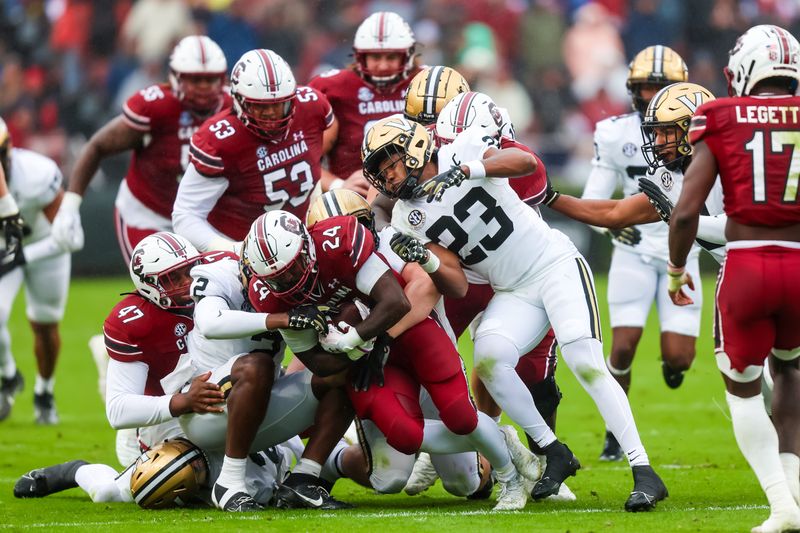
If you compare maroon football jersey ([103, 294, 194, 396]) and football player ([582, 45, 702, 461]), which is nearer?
maroon football jersey ([103, 294, 194, 396])

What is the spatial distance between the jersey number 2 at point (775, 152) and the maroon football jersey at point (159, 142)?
173 inches

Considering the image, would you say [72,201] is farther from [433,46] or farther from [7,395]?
[433,46]

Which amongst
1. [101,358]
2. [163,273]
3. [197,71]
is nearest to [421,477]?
[163,273]

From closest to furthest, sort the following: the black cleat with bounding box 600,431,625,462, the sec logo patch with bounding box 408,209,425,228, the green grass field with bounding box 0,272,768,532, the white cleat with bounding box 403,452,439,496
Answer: the green grass field with bounding box 0,272,768,532 → the sec logo patch with bounding box 408,209,425,228 → the white cleat with bounding box 403,452,439,496 → the black cleat with bounding box 600,431,625,462

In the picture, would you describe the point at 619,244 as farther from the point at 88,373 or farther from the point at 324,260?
the point at 88,373

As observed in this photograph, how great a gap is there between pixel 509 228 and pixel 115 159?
11.1m

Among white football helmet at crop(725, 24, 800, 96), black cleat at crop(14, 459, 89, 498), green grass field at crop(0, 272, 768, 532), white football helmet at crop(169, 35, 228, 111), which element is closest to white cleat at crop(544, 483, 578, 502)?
green grass field at crop(0, 272, 768, 532)

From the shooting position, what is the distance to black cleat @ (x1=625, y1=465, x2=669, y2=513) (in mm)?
5645

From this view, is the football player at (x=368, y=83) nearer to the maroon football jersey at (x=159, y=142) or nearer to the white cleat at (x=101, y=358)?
the maroon football jersey at (x=159, y=142)

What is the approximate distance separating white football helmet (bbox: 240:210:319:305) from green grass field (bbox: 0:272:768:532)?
1017 mm

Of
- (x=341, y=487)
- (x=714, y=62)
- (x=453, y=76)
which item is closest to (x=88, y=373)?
(x=341, y=487)

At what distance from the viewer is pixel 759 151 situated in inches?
202

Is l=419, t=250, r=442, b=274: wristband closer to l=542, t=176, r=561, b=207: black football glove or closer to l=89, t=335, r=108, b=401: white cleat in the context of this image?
l=542, t=176, r=561, b=207: black football glove

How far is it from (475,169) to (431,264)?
474 millimetres
